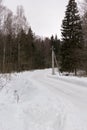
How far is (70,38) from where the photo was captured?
31.2 m

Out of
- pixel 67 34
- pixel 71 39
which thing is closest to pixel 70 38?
pixel 71 39

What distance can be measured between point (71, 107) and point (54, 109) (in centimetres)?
51

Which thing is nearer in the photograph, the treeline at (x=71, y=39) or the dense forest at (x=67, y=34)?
the dense forest at (x=67, y=34)

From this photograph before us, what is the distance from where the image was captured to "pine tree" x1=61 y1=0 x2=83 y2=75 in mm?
30172

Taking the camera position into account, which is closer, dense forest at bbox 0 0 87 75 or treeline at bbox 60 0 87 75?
Result: dense forest at bbox 0 0 87 75

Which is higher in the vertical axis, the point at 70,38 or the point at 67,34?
the point at 67,34

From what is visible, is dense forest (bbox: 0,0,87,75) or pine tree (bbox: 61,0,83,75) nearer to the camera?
dense forest (bbox: 0,0,87,75)

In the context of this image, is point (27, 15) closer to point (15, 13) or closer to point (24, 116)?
point (15, 13)

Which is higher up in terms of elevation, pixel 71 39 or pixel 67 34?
pixel 67 34

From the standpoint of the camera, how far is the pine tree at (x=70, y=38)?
30.2 metres

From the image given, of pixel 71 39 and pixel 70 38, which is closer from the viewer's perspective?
pixel 71 39

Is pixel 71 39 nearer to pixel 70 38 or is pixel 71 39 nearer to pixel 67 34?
pixel 70 38

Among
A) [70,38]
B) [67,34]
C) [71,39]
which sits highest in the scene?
[67,34]

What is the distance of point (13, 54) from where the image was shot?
147 feet
